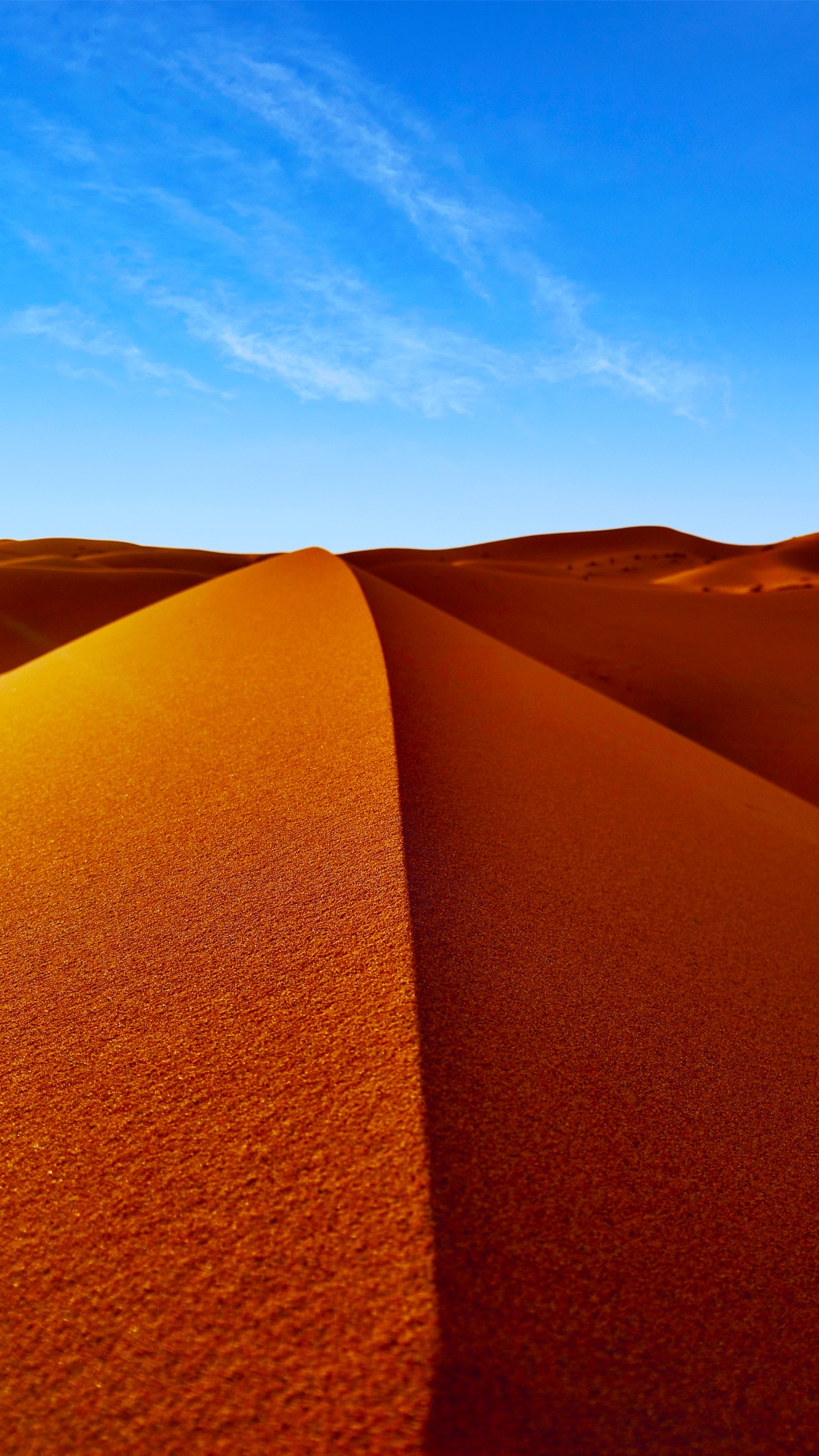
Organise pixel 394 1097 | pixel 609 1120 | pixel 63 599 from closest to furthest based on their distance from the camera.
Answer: pixel 394 1097
pixel 609 1120
pixel 63 599

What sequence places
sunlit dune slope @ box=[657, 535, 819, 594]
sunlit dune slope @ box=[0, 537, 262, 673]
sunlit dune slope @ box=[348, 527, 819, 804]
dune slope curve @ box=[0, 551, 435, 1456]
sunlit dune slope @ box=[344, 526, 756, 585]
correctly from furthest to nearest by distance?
sunlit dune slope @ box=[344, 526, 756, 585] → sunlit dune slope @ box=[657, 535, 819, 594] → sunlit dune slope @ box=[0, 537, 262, 673] → sunlit dune slope @ box=[348, 527, 819, 804] → dune slope curve @ box=[0, 551, 435, 1456]

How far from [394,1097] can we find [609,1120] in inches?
18.8

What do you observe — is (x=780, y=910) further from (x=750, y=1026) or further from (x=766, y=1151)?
(x=766, y=1151)

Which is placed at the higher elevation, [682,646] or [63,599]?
[63,599]

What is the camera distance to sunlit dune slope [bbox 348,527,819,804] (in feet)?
33.6

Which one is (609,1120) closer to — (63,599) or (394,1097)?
(394,1097)

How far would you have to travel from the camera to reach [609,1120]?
1830 millimetres

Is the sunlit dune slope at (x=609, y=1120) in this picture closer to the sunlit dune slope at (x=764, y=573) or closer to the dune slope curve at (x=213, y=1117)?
the dune slope curve at (x=213, y=1117)

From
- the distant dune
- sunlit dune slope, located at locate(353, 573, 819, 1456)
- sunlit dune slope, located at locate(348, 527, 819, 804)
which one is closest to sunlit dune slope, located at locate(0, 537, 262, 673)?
sunlit dune slope, located at locate(348, 527, 819, 804)

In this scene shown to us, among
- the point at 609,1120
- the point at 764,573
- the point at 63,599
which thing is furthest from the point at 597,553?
the point at 609,1120

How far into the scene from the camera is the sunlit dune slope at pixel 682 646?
10.2 m

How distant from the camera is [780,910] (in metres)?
3.54

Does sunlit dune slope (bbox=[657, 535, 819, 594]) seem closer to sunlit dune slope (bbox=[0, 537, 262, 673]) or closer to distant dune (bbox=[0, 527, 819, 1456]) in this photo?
sunlit dune slope (bbox=[0, 537, 262, 673])

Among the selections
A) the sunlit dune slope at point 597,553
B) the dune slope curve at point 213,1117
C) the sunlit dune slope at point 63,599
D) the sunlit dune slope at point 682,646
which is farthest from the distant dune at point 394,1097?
the sunlit dune slope at point 597,553
